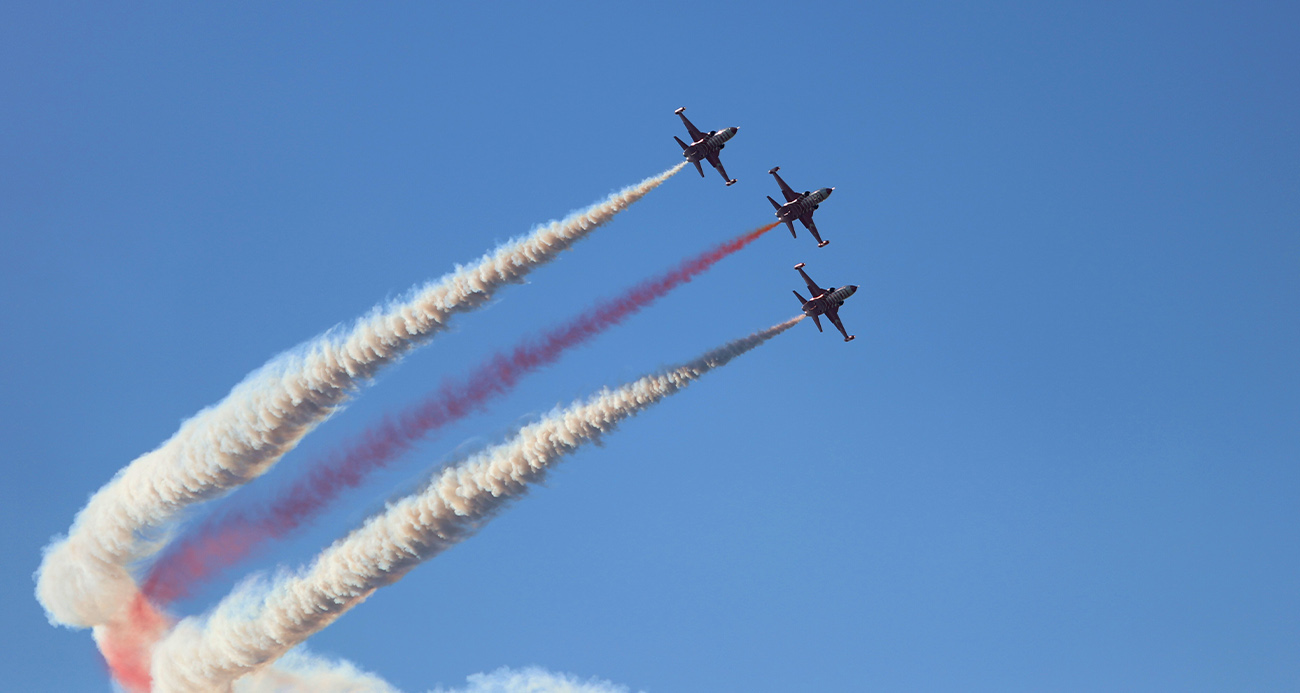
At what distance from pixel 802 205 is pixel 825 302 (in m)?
6.88

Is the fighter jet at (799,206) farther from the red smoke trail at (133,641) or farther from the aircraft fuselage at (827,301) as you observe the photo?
the red smoke trail at (133,641)

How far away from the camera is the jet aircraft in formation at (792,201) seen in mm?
66188

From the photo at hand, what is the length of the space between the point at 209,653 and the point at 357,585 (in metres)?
10.6

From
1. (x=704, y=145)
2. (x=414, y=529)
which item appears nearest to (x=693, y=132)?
(x=704, y=145)

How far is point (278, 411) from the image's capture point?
2266 inches

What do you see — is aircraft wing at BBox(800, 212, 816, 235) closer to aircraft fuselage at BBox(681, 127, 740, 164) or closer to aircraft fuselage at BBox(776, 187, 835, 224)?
aircraft fuselage at BBox(776, 187, 835, 224)

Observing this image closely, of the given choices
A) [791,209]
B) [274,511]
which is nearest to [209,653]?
[274,511]

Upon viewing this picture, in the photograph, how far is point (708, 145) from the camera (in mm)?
68750

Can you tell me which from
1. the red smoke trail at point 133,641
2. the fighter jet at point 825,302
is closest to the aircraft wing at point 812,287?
the fighter jet at point 825,302

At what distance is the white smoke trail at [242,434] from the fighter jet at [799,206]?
1051cm

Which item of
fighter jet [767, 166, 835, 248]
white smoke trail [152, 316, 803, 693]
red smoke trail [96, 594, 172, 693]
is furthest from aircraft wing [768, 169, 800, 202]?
red smoke trail [96, 594, 172, 693]

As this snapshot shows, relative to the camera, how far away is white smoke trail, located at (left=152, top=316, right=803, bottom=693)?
55125 millimetres

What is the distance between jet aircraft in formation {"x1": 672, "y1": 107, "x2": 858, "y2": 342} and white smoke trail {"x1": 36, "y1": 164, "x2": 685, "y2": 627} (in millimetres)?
8530

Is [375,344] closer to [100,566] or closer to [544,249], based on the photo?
[544,249]
